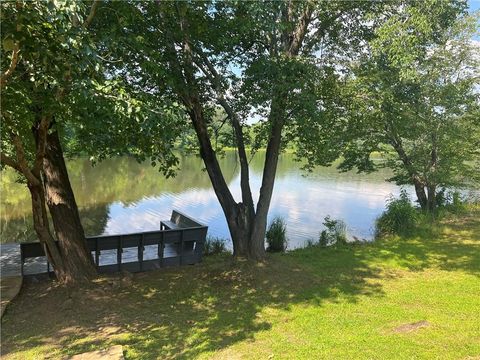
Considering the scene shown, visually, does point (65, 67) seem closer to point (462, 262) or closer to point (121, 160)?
point (462, 262)

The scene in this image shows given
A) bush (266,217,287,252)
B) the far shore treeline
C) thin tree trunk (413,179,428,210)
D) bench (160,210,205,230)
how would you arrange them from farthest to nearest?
thin tree trunk (413,179,428,210)
bush (266,217,287,252)
bench (160,210,205,230)
the far shore treeline

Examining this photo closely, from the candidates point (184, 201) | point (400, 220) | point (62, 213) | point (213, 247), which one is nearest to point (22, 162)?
point (62, 213)

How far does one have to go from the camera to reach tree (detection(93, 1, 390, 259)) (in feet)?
18.5

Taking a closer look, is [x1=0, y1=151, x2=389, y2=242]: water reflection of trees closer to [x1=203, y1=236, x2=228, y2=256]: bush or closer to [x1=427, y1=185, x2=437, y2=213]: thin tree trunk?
[x1=203, y1=236, x2=228, y2=256]: bush

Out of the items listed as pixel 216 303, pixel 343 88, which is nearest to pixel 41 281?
pixel 216 303

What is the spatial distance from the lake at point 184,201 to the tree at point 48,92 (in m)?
4.81

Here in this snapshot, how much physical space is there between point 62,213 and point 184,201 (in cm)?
1240

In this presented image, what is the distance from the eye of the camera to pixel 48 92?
430 cm

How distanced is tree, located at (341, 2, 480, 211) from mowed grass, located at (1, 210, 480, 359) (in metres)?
3.16

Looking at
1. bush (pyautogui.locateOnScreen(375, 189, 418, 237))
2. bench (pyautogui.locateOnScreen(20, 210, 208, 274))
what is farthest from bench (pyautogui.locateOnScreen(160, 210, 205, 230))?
bush (pyautogui.locateOnScreen(375, 189, 418, 237))

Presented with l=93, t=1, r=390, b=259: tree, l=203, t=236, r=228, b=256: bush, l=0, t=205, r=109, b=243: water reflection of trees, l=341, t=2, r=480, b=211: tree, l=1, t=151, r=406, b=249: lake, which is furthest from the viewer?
l=1, t=151, r=406, b=249: lake

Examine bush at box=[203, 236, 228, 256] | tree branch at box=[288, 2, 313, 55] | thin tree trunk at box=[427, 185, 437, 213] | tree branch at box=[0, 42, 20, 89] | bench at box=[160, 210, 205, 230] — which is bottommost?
bush at box=[203, 236, 228, 256]

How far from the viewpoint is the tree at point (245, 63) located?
5641 millimetres

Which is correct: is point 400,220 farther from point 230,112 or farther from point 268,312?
point 268,312
